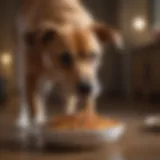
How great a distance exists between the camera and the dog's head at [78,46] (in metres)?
0.86

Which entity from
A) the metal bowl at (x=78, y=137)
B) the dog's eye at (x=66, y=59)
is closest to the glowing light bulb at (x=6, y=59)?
the dog's eye at (x=66, y=59)

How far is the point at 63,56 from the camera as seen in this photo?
0.90 m

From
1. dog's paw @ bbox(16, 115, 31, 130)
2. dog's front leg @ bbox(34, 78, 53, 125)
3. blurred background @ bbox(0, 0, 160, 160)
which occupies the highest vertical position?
blurred background @ bbox(0, 0, 160, 160)

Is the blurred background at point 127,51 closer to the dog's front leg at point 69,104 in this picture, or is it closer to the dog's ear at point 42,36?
the dog's front leg at point 69,104

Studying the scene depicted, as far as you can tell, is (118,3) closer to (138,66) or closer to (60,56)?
(138,66)

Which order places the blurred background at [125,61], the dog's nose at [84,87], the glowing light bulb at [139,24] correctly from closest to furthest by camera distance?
the dog's nose at [84,87], the blurred background at [125,61], the glowing light bulb at [139,24]

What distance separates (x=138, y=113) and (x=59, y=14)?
32 centimetres

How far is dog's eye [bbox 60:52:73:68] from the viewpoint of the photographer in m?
0.89

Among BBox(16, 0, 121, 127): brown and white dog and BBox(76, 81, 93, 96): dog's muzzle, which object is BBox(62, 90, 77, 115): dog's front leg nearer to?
BBox(16, 0, 121, 127): brown and white dog

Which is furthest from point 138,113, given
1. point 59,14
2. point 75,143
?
Result: point 75,143

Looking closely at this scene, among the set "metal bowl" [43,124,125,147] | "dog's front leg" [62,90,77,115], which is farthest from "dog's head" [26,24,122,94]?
"metal bowl" [43,124,125,147]

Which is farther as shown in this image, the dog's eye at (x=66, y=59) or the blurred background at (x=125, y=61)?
the blurred background at (x=125, y=61)

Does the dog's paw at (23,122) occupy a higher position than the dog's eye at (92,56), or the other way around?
the dog's eye at (92,56)

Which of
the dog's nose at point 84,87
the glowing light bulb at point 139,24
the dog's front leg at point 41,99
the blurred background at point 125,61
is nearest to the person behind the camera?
the dog's nose at point 84,87
